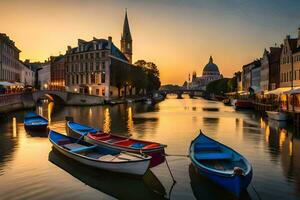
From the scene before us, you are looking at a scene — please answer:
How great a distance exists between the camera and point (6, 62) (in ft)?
246

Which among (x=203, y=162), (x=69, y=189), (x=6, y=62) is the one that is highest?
(x=6, y=62)

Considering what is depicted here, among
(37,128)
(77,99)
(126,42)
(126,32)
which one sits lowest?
(37,128)

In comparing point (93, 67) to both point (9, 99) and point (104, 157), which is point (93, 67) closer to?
point (9, 99)

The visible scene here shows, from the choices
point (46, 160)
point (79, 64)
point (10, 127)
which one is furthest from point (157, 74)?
point (46, 160)

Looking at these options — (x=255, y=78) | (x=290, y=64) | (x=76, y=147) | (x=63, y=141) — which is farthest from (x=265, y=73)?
(x=76, y=147)

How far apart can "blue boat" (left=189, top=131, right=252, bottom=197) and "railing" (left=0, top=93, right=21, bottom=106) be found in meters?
42.5

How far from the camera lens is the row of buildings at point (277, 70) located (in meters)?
61.2

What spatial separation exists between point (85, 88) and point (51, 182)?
9087cm

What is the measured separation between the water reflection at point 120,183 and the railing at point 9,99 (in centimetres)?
3849

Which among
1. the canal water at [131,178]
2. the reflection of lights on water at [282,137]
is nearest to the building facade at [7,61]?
the canal water at [131,178]

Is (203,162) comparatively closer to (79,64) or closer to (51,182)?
(51,182)

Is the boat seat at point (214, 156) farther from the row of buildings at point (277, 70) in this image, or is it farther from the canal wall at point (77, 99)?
the canal wall at point (77, 99)

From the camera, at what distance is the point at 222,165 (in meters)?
17.1

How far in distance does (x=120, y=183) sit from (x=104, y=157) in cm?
261
